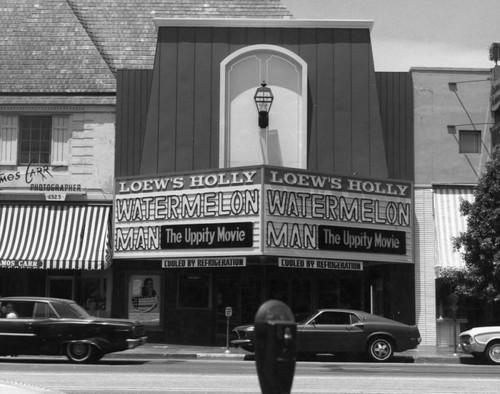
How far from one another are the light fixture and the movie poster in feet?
19.9

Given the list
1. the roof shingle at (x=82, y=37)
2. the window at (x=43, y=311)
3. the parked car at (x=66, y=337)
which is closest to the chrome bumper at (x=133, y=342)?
the parked car at (x=66, y=337)

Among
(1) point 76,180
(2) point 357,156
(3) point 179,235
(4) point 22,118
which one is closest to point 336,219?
(2) point 357,156

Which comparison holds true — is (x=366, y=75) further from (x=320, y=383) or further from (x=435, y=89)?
(x=320, y=383)

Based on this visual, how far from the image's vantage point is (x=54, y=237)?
27.8m

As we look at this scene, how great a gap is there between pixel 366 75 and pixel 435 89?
2621 millimetres

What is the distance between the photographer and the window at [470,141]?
95.5ft

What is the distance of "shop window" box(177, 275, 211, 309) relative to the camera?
1104 inches

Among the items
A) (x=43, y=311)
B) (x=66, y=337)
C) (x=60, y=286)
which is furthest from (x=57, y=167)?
(x=66, y=337)

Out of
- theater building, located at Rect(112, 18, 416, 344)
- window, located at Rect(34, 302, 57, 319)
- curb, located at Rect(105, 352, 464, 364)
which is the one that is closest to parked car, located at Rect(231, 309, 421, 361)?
A: curb, located at Rect(105, 352, 464, 364)

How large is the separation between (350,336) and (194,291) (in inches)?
277

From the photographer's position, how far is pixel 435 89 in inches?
1144

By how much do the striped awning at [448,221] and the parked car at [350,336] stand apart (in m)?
5.16

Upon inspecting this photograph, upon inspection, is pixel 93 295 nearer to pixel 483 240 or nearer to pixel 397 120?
pixel 397 120

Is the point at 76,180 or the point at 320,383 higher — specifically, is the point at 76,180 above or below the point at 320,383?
above
